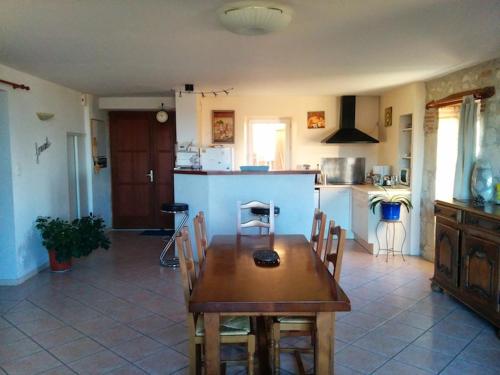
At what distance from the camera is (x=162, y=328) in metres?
3.13

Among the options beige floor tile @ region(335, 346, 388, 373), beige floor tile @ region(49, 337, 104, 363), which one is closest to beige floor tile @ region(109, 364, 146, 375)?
beige floor tile @ region(49, 337, 104, 363)

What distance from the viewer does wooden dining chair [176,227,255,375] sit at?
83.4 inches

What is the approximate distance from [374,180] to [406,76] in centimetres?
179

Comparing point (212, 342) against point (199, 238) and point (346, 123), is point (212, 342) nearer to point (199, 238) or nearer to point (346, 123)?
point (199, 238)

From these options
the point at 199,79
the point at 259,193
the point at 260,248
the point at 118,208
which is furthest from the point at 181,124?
the point at 260,248

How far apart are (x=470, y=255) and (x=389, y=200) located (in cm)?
195

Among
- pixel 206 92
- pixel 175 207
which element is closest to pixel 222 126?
pixel 206 92

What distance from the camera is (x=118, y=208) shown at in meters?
7.06

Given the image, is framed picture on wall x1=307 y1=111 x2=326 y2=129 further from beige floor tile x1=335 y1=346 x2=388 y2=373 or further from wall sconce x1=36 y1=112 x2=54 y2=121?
beige floor tile x1=335 y1=346 x2=388 y2=373

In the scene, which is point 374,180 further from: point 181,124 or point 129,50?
point 129,50

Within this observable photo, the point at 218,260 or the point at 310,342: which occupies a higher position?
the point at 218,260

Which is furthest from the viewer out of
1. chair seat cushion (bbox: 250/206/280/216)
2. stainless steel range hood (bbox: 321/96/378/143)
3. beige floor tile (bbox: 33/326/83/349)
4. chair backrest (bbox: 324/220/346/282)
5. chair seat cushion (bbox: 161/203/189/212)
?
stainless steel range hood (bbox: 321/96/378/143)

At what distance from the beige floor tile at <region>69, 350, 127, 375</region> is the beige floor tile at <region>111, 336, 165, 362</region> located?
Answer: 0.06m

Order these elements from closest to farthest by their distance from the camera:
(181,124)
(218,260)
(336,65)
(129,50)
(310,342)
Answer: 1. (218,260)
2. (310,342)
3. (129,50)
4. (336,65)
5. (181,124)
